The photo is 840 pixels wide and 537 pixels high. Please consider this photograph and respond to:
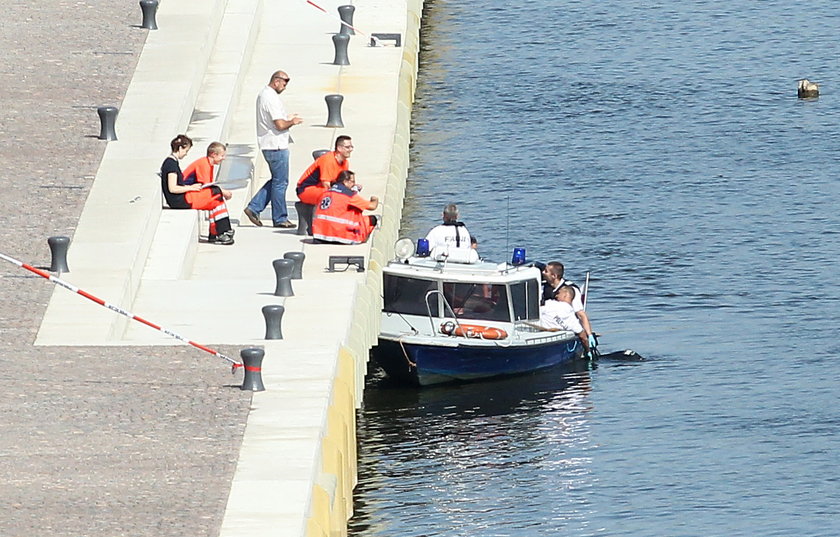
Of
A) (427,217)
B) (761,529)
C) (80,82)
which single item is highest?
(80,82)

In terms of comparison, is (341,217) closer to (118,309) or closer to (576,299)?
(576,299)

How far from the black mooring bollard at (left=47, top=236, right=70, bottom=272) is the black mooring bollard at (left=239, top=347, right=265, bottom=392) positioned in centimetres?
299

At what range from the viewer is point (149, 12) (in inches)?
1177

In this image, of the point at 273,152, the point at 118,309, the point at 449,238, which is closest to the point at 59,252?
the point at 118,309

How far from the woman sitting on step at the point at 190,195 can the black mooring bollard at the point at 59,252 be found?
2.60m

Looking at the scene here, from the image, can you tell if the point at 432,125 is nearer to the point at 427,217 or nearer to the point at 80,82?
the point at 427,217

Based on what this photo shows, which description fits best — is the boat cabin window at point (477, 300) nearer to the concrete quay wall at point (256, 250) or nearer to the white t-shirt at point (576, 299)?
the concrete quay wall at point (256, 250)

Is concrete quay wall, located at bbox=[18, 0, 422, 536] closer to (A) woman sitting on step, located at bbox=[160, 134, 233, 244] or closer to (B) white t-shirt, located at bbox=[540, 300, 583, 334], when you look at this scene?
(A) woman sitting on step, located at bbox=[160, 134, 233, 244]

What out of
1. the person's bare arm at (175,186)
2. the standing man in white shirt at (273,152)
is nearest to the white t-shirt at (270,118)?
the standing man in white shirt at (273,152)

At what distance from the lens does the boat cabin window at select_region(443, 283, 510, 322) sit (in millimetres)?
24609

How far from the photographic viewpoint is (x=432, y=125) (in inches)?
1503

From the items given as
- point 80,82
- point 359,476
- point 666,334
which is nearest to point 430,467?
point 359,476

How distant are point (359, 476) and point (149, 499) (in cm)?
615

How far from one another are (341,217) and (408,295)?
1688 millimetres
